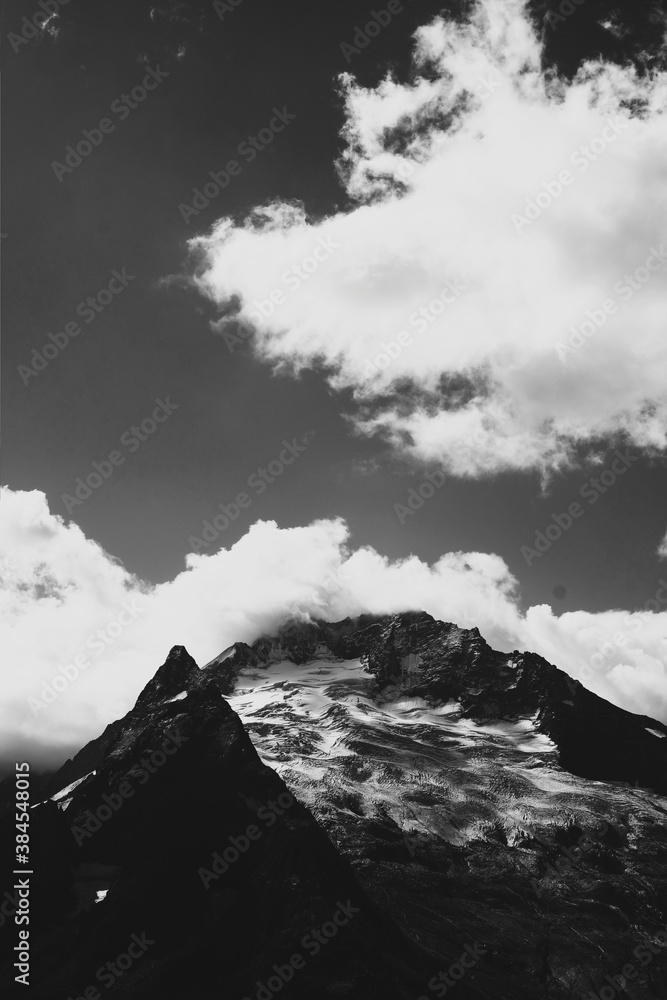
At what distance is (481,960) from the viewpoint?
374 ft

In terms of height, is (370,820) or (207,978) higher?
(370,820)

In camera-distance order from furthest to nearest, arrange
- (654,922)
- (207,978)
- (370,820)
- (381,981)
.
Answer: (370,820) < (654,922) < (207,978) < (381,981)

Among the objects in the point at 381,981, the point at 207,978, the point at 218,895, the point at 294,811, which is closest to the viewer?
the point at 381,981

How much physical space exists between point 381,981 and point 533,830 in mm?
145383

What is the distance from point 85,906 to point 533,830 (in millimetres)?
129531

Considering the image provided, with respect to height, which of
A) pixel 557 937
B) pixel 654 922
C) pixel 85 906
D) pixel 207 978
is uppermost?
pixel 654 922

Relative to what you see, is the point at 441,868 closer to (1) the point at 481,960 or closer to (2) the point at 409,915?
(2) the point at 409,915

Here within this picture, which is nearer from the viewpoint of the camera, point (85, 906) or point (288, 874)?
point (288, 874)

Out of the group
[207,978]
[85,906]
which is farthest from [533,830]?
[207,978]

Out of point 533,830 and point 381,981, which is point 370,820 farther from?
point 381,981

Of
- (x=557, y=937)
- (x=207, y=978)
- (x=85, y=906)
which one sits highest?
(x=557, y=937)

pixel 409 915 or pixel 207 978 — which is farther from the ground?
pixel 409 915

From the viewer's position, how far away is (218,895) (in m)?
98.6

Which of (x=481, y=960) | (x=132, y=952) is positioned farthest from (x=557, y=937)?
(x=132, y=952)
